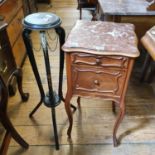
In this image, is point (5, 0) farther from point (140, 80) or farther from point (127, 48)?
point (140, 80)

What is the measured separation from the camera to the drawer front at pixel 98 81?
1100 millimetres

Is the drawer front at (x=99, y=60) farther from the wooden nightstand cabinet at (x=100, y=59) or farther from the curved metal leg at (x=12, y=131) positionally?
the curved metal leg at (x=12, y=131)

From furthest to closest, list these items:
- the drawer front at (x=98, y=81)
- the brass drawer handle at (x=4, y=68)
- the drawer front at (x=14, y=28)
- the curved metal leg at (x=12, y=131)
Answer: the drawer front at (x=14, y=28) → the brass drawer handle at (x=4, y=68) → the curved metal leg at (x=12, y=131) → the drawer front at (x=98, y=81)

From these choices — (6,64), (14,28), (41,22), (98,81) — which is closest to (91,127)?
(98,81)

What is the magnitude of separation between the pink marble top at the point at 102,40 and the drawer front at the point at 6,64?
1.98 ft

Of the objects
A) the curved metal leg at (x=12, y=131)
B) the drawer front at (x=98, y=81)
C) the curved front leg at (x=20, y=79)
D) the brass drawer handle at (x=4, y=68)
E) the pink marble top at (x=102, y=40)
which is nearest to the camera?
the pink marble top at (x=102, y=40)

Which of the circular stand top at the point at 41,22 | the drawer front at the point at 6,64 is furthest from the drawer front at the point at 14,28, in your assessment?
the circular stand top at the point at 41,22

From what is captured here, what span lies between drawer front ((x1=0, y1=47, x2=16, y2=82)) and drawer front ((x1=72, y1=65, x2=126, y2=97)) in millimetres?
569

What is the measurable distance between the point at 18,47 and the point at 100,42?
4.35 ft

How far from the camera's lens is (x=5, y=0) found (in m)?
1.70

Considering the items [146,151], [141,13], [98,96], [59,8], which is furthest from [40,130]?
[59,8]

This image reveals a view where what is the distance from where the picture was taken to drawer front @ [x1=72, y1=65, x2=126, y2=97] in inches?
43.3

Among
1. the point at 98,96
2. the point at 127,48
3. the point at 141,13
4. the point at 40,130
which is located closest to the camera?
the point at 127,48

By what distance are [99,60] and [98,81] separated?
0.53 feet
